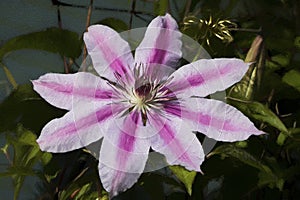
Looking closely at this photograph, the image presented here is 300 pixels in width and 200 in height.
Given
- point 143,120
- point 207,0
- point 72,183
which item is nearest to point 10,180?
point 72,183

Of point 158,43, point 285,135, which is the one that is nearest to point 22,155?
point 158,43

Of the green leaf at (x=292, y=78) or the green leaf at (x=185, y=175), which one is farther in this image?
the green leaf at (x=292, y=78)

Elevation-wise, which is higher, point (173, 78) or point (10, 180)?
point (173, 78)

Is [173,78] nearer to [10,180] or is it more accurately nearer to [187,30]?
[187,30]

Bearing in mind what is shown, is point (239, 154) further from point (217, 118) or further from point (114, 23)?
point (114, 23)

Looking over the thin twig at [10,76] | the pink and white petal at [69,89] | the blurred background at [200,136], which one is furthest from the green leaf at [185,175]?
the thin twig at [10,76]

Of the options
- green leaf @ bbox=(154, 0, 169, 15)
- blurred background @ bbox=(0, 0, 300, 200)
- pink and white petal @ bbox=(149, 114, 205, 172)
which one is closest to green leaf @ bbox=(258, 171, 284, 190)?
blurred background @ bbox=(0, 0, 300, 200)

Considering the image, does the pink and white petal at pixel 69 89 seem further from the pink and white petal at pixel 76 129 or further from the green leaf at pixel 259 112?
the green leaf at pixel 259 112
